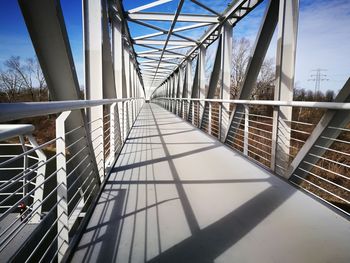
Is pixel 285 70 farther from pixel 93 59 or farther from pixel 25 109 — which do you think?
pixel 25 109

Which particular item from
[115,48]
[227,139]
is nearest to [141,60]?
[115,48]

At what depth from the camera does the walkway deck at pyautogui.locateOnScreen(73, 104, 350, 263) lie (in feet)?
4.66

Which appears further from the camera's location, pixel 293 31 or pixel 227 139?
pixel 227 139

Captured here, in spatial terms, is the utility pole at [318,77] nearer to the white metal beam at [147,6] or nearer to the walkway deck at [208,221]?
the white metal beam at [147,6]

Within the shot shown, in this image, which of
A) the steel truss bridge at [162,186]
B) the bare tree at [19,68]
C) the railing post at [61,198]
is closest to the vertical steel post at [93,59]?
the steel truss bridge at [162,186]

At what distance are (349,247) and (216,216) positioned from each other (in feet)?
2.69

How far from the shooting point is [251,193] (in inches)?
89.4

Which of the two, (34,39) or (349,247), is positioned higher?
(34,39)

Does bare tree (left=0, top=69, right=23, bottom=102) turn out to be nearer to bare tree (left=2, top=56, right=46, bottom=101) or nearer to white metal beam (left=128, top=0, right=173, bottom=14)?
bare tree (left=2, top=56, right=46, bottom=101)

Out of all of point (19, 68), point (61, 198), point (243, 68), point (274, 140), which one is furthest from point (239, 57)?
point (61, 198)

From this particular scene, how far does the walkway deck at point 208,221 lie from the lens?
1.42 m

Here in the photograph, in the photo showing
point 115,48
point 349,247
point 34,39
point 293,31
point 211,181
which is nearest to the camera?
point 349,247

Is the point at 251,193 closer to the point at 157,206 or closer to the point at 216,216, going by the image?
the point at 216,216

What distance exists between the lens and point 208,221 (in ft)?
5.76
